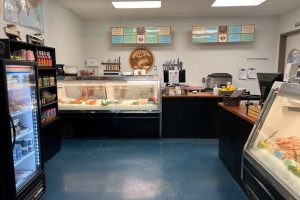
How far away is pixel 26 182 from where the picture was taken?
8.11 ft

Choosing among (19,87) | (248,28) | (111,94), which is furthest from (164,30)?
(19,87)

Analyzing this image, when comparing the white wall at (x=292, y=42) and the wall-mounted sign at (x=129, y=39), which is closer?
the white wall at (x=292, y=42)

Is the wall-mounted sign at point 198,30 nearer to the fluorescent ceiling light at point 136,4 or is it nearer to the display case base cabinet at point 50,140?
the fluorescent ceiling light at point 136,4

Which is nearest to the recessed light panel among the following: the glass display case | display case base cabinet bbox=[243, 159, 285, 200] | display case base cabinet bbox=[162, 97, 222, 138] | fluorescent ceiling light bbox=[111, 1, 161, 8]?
fluorescent ceiling light bbox=[111, 1, 161, 8]

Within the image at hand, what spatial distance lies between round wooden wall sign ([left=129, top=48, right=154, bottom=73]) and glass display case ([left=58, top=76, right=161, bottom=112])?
8.10ft

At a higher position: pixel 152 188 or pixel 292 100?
pixel 292 100

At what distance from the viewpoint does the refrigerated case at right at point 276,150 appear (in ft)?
5.32

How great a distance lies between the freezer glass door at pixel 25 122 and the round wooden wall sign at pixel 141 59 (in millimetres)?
4504

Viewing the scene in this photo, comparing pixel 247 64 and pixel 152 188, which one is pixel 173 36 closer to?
pixel 247 64

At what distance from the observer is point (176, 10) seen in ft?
20.0

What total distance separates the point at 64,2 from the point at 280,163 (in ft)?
17.3

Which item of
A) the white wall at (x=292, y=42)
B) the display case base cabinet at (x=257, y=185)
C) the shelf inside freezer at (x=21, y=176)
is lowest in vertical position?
the shelf inside freezer at (x=21, y=176)

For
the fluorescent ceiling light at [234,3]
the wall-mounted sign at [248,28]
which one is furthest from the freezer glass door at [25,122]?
the wall-mounted sign at [248,28]

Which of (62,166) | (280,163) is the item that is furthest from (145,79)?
(280,163)
